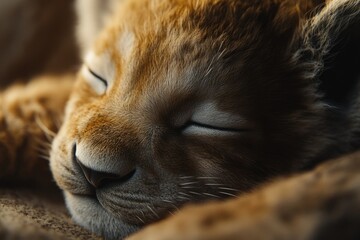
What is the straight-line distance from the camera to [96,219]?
5.14ft

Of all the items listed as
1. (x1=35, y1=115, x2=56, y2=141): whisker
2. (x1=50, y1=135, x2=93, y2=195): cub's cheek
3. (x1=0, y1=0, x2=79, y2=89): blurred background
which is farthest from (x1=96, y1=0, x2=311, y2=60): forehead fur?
(x1=0, y1=0, x2=79, y2=89): blurred background

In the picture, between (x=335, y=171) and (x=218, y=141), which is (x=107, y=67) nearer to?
(x=218, y=141)

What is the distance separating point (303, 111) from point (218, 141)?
0.81 ft

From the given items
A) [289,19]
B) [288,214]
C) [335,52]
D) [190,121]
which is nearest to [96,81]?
[190,121]

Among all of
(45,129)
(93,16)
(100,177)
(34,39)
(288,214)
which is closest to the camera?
(288,214)

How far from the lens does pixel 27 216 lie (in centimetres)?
146

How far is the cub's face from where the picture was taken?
1.50m

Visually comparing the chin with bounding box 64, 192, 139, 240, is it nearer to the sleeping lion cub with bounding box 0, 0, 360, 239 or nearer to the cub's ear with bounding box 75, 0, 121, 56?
the sleeping lion cub with bounding box 0, 0, 360, 239

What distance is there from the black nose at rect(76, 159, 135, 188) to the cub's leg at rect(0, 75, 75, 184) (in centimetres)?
43

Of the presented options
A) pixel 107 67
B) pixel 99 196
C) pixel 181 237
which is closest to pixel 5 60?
pixel 107 67

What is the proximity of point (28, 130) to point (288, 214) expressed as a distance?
1.26 metres

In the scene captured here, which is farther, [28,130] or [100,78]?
[28,130]

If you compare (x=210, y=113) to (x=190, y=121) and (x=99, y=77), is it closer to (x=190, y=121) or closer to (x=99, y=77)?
(x=190, y=121)

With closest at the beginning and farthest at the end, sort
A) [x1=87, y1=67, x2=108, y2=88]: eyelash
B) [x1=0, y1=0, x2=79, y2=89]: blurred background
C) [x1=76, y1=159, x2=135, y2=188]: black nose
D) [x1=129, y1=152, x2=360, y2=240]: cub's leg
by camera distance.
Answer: [x1=129, y1=152, x2=360, y2=240]: cub's leg, [x1=76, y1=159, x2=135, y2=188]: black nose, [x1=87, y1=67, x2=108, y2=88]: eyelash, [x1=0, y1=0, x2=79, y2=89]: blurred background
